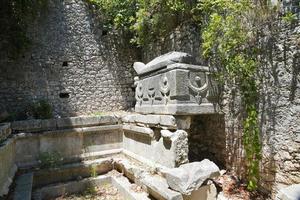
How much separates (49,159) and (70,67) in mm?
5442

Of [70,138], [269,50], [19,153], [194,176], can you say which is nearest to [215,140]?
[194,176]

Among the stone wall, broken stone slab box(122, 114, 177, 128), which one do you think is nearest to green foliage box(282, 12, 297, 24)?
the stone wall

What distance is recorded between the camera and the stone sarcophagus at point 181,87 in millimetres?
4012

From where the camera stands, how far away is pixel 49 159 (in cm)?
518

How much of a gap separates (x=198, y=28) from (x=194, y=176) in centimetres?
321

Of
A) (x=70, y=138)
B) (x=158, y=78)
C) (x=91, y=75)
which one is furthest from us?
(x=91, y=75)

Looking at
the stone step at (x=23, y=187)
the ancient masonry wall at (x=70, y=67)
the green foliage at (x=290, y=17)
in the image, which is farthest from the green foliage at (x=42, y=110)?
the green foliage at (x=290, y=17)

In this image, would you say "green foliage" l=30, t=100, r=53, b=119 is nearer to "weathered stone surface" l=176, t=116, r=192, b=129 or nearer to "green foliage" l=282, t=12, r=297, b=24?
"weathered stone surface" l=176, t=116, r=192, b=129

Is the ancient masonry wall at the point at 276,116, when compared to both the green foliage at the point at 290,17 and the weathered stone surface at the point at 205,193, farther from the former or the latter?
the weathered stone surface at the point at 205,193

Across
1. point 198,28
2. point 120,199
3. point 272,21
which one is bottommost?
point 120,199

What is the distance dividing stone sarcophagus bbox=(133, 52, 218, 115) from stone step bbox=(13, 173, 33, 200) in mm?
2254

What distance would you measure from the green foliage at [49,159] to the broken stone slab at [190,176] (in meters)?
2.71

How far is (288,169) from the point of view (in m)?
3.30

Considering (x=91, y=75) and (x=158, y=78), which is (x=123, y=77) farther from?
(x=158, y=78)
